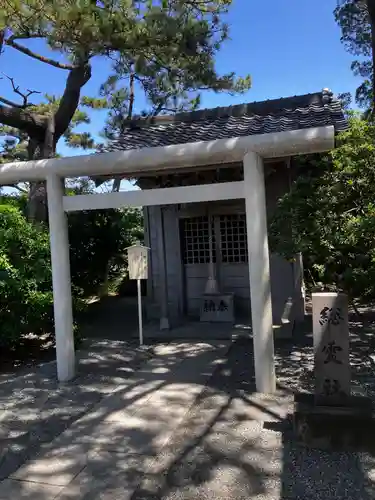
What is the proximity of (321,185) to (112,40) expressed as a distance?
460 cm

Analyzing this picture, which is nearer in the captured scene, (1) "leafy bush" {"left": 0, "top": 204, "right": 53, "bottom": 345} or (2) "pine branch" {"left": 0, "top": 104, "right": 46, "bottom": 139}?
(1) "leafy bush" {"left": 0, "top": 204, "right": 53, "bottom": 345}

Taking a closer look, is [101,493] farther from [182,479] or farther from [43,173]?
[43,173]

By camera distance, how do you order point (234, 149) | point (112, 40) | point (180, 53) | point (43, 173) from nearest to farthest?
1. point (234, 149)
2. point (43, 173)
3. point (112, 40)
4. point (180, 53)

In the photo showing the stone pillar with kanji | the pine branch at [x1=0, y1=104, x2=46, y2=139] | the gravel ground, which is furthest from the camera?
the pine branch at [x1=0, y1=104, x2=46, y2=139]

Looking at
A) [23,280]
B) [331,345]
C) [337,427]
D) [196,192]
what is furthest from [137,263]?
[337,427]

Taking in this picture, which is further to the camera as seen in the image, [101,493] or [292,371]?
[292,371]

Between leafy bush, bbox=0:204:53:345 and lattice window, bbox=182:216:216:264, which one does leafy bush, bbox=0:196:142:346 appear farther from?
lattice window, bbox=182:216:216:264

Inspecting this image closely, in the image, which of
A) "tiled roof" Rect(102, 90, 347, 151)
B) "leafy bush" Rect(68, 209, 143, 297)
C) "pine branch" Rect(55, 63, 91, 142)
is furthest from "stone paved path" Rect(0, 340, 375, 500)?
"pine branch" Rect(55, 63, 91, 142)

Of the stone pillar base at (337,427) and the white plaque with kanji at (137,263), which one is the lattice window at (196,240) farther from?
the stone pillar base at (337,427)

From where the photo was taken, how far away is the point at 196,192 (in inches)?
207

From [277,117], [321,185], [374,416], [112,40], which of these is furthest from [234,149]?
[277,117]

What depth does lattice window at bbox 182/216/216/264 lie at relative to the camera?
982 cm

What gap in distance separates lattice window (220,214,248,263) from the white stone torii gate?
14.0ft

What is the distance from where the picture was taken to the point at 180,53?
8375 millimetres
